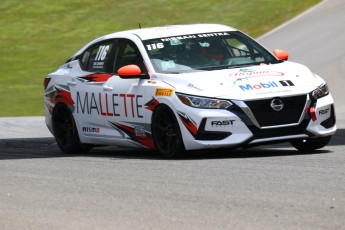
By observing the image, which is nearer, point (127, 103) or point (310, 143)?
point (310, 143)

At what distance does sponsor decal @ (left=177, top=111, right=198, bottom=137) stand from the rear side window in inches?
79.9

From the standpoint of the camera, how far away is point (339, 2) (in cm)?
2948

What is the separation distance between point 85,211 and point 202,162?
3.25 metres

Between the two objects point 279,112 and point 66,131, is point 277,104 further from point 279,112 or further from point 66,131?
point 66,131

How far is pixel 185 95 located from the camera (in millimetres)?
12094

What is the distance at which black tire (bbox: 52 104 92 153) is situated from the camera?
14.5m

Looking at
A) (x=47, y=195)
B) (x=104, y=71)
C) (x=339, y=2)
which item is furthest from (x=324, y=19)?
(x=47, y=195)

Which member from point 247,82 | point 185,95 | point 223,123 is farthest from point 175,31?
point 223,123

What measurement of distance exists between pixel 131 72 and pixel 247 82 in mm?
1483

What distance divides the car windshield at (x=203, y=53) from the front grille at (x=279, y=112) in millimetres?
1037

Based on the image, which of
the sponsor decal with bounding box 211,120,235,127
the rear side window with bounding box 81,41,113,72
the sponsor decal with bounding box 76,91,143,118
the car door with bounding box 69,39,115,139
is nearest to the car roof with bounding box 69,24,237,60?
A: the rear side window with bounding box 81,41,113,72

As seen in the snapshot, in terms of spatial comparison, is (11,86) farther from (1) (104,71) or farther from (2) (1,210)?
(2) (1,210)

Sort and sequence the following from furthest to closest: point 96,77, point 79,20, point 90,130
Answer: point 79,20 < point 90,130 < point 96,77

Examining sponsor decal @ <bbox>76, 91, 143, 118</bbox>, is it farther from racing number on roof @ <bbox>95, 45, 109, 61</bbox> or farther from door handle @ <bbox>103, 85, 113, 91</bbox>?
racing number on roof @ <bbox>95, 45, 109, 61</bbox>
